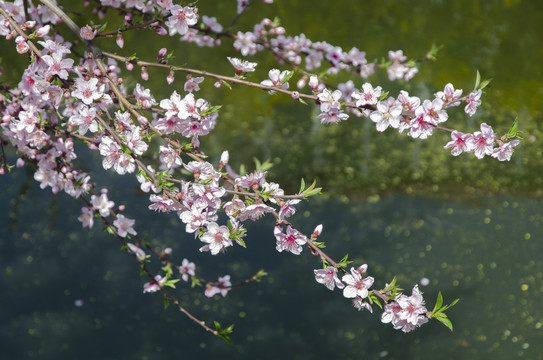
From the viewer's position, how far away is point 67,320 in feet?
9.86

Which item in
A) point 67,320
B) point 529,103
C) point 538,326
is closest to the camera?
point 67,320

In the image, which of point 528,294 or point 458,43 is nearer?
point 528,294

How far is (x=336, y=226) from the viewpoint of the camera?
3688 millimetres

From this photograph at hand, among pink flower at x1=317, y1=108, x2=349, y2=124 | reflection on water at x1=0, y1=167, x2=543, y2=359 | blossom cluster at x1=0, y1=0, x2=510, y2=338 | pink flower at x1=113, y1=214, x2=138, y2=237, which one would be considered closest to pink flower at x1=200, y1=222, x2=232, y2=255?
blossom cluster at x1=0, y1=0, x2=510, y2=338

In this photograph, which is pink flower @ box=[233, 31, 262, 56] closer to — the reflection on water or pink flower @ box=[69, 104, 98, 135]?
pink flower @ box=[69, 104, 98, 135]

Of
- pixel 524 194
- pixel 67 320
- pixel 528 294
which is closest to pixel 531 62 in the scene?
pixel 524 194

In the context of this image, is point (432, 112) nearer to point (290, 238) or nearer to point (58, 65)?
point (290, 238)

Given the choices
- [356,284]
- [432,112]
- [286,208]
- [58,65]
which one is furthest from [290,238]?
[58,65]

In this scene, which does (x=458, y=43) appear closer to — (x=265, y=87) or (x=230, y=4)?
(x=230, y=4)

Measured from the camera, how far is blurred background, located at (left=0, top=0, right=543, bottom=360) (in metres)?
3.02

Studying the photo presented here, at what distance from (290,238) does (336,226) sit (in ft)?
7.98

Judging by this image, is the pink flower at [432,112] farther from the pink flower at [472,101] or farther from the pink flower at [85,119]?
the pink flower at [85,119]

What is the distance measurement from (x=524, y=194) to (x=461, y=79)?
1.34 m

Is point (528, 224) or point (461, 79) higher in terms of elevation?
point (461, 79)
